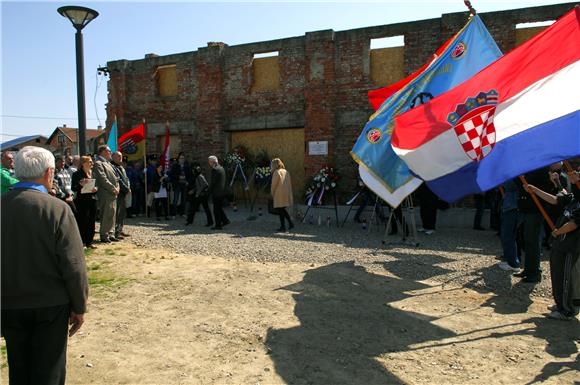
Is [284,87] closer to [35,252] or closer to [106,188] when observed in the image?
[106,188]

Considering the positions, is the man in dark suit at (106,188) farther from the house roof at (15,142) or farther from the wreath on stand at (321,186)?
the wreath on stand at (321,186)

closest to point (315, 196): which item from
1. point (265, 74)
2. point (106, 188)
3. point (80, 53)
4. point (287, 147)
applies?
point (287, 147)

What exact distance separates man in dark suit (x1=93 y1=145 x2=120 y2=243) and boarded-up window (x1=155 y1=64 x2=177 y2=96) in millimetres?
9515

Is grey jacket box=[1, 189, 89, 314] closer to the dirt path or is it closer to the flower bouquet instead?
the dirt path

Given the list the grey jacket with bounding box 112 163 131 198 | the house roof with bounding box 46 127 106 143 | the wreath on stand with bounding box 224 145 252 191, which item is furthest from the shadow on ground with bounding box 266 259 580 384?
the house roof with bounding box 46 127 106 143

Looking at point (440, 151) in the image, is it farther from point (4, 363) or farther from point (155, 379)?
point (4, 363)

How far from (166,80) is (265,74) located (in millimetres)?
4863

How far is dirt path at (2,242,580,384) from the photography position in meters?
3.96

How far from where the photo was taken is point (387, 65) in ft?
47.8

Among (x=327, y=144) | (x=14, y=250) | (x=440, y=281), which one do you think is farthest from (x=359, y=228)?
(x=14, y=250)

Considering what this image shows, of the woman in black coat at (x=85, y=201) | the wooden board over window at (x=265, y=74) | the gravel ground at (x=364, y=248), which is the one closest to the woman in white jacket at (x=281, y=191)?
the gravel ground at (x=364, y=248)

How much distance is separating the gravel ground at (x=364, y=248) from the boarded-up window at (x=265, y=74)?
239 inches

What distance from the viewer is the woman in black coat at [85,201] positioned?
29.5 ft

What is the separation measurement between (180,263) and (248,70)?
35.0ft
